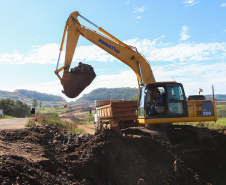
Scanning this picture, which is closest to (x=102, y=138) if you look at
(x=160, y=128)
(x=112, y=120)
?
(x=160, y=128)

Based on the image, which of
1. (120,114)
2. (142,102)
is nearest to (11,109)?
(120,114)

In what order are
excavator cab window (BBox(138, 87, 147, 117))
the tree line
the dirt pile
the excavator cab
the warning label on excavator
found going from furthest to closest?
the tree line < the warning label on excavator < excavator cab window (BBox(138, 87, 147, 117)) < the excavator cab < the dirt pile

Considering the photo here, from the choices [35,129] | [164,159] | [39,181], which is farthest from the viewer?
[35,129]

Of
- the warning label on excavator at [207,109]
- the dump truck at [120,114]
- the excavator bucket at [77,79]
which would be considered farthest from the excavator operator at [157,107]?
the excavator bucket at [77,79]

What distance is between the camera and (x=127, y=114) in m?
12.4

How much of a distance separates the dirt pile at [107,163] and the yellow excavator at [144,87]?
4.15ft

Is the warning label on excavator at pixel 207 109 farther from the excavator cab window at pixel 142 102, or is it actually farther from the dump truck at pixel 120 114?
the dump truck at pixel 120 114

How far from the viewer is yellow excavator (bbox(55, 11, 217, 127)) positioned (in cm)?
906

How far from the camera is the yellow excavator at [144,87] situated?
9062mm

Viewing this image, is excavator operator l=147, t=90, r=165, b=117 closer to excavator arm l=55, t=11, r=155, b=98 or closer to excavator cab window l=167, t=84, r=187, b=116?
excavator cab window l=167, t=84, r=187, b=116

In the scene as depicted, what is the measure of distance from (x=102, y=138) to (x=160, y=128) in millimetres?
2909

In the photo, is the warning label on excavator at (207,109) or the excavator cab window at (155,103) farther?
the warning label on excavator at (207,109)

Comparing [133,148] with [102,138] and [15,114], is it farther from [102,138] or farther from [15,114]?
[15,114]

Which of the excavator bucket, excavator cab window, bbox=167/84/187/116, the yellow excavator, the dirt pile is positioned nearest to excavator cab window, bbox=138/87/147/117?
the yellow excavator
